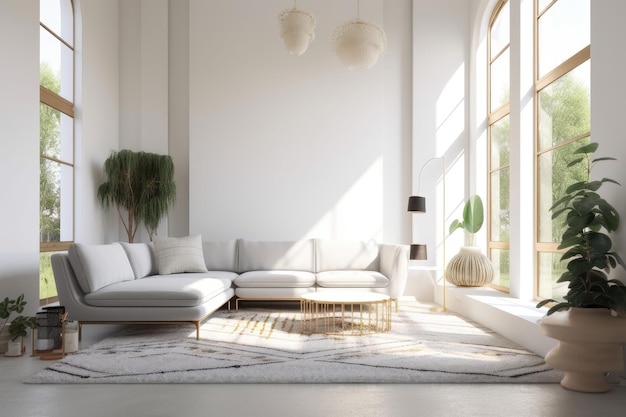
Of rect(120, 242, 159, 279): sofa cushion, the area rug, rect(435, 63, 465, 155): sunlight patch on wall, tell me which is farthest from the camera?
rect(435, 63, 465, 155): sunlight patch on wall

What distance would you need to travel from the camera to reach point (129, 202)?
703cm

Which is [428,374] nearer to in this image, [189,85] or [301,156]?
[301,156]

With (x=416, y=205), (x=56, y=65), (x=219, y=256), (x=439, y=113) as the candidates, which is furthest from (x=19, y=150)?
(x=439, y=113)

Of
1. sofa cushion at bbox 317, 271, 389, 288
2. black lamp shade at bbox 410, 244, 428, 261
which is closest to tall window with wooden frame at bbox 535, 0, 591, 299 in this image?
black lamp shade at bbox 410, 244, 428, 261

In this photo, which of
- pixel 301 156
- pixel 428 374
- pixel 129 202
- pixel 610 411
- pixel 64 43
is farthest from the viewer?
pixel 301 156

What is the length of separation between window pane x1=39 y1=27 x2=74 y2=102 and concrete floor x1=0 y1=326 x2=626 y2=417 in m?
3.74

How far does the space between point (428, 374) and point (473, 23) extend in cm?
545

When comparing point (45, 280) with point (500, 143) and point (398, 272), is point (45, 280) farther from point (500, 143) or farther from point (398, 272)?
point (500, 143)

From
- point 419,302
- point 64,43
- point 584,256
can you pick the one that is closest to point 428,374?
point 584,256

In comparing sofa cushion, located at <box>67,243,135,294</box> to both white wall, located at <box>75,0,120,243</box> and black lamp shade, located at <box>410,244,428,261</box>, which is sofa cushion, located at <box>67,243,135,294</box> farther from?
black lamp shade, located at <box>410,244,428,261</box>

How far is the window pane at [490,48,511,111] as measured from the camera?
655cm

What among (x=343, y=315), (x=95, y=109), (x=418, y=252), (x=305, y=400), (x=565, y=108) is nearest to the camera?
(x=305, y=400)

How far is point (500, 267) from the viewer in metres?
6.71

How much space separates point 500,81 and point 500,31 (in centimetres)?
62
